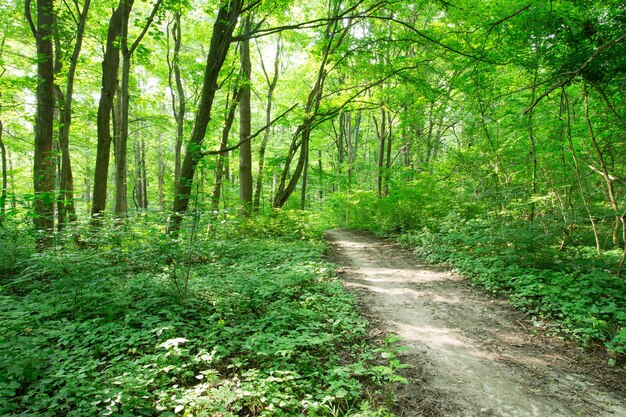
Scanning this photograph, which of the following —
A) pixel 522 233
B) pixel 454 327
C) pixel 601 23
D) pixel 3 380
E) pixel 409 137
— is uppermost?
pixel 409 137

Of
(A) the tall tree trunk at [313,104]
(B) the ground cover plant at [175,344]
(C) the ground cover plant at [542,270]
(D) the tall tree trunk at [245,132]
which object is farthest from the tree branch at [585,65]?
(D) the tall tree trunk at [245,132]

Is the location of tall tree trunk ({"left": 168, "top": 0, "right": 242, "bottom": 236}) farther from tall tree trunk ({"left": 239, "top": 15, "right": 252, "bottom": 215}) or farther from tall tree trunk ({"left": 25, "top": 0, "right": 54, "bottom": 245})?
tall tree trunk ({"left": 239, "top": 15, "right": 252, "bottom": 215})

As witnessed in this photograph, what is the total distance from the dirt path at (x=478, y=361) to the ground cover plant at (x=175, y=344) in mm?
550

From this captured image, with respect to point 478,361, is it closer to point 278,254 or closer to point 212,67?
point 278,254

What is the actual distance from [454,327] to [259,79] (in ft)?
54.5

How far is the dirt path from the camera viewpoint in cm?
295

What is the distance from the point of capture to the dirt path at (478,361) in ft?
9.68

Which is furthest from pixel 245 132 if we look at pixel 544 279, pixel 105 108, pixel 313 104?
pixel 544 279

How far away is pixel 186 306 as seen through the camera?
4.45 m

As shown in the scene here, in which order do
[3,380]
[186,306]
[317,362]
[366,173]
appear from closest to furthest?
[3,380] < [317,362] < [186,306] < [366,173]

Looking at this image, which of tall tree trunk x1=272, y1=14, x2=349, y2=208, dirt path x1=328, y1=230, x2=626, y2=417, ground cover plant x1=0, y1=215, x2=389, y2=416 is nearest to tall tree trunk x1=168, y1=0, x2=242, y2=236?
ground cover plant x1=0, y1=215, x2=389, y2=416

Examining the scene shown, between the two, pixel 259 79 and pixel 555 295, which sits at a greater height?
pixel 259 79

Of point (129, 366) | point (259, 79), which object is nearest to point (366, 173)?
point (259, 79)

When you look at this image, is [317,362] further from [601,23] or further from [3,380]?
[601,23]
